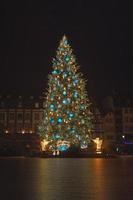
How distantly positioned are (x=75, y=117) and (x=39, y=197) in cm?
3760

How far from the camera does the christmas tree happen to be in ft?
166

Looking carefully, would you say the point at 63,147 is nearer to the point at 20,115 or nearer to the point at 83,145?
the point at 83,145

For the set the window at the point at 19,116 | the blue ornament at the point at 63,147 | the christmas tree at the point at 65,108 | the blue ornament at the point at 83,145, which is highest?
the window at the point at 19,116

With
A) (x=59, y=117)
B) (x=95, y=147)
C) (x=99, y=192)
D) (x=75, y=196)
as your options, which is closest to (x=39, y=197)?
(x=75, y=196)

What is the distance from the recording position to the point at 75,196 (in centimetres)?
1350

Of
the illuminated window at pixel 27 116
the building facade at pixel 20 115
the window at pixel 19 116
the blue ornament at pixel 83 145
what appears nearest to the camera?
the blue ornament at pixel 83 145

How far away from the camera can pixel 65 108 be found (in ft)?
166

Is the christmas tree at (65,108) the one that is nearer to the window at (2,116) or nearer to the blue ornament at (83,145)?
the blue ornament at (83,145)

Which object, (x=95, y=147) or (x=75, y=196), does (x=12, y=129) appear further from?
(x=75, y=196)

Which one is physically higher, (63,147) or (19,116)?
(19,116)

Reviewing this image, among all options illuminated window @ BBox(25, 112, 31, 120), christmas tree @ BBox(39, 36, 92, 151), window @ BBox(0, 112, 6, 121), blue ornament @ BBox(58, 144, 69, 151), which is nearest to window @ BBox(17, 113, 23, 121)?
illuminated window @ BBox(25, 112, 31, 120)

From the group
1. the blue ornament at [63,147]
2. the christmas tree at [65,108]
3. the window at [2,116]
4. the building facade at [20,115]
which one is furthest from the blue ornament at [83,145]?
the window at [2,116]

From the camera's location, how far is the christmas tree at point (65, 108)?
50469 mm

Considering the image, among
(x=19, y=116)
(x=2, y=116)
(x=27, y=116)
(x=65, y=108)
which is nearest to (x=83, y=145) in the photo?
(x=65, y=108)
